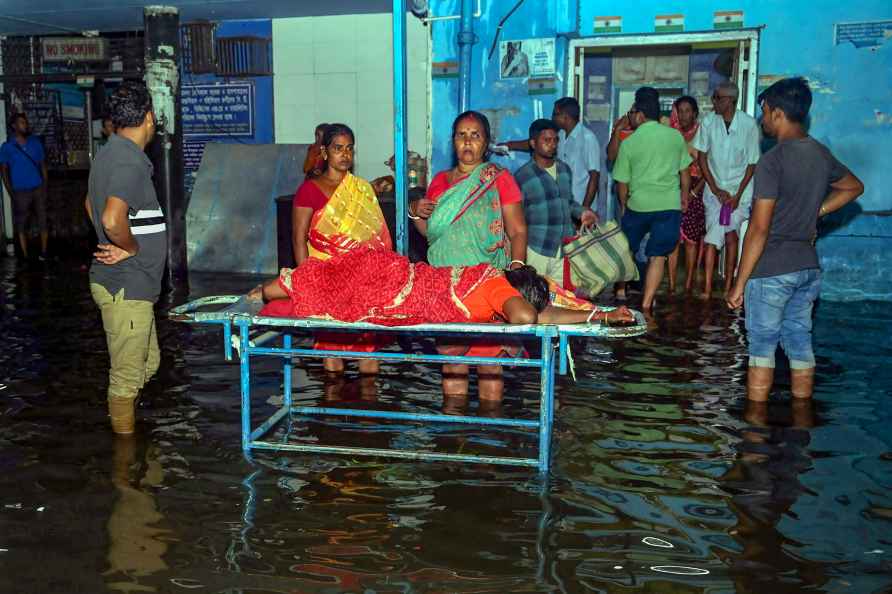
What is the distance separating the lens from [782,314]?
503cm

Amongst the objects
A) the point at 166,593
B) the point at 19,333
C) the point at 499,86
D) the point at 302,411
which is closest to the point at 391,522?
the point at 166,593

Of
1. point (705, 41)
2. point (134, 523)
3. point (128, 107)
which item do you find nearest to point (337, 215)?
point (128, 107)

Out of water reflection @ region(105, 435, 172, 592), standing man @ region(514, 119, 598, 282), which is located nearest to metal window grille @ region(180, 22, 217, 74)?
standing man @ region(514, 119, 598, 282)

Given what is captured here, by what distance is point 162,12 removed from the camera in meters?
10.6

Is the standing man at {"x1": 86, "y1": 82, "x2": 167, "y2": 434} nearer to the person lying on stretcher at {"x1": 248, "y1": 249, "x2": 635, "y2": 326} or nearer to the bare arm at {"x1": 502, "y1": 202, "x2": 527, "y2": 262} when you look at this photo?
the person lying on stretcher at {"x1": 248, "y1": 249, "x2": 635, "y2": 326}

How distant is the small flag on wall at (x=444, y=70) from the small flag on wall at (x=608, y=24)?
1.58m

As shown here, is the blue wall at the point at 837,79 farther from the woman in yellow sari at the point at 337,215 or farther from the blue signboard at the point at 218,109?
the woman in yellow sari at the point at 337,215

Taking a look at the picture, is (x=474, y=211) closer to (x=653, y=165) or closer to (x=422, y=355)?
(x=422, y=355)

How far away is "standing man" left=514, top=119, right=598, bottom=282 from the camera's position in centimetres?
573

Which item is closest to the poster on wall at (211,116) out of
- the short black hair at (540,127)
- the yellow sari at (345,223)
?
the short black hair at (540,127)

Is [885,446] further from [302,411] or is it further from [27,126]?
[27,126]

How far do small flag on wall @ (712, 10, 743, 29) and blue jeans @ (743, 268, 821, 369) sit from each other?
4850 mm

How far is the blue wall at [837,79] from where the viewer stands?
881 cm

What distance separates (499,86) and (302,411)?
19.0 ft
